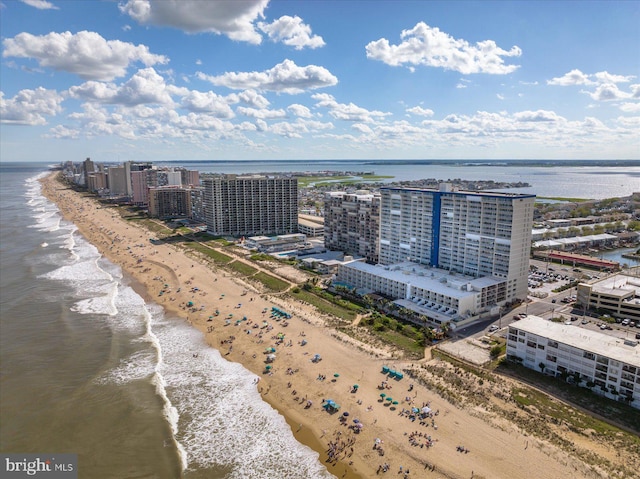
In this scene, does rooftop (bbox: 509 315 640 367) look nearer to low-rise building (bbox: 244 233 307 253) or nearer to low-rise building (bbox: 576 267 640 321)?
low-rise building (bbox: 576 267 640 321)

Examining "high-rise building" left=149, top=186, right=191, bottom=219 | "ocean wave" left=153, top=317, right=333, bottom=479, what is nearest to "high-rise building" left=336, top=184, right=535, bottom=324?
"ocean wave" left=153, top=317, right=333, bottom=479

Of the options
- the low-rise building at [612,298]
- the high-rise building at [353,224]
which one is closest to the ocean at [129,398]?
the high-rise building at [353,224]

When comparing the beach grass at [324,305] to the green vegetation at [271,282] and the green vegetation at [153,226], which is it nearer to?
the green vegetation at [271,282]

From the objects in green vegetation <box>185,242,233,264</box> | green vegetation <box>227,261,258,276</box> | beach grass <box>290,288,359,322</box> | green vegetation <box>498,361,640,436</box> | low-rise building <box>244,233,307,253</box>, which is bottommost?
green vegetation <box>498,361,640,436</box>

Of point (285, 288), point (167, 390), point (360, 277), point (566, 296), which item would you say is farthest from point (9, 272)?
point (566, 296)

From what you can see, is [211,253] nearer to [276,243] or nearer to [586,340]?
[276,243]
